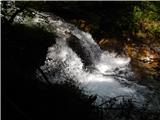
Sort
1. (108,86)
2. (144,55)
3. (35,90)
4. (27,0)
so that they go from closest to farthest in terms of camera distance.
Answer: (35,90) → (27,0) → (108,86) → (144,55)

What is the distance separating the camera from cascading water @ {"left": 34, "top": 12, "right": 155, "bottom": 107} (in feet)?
33.8

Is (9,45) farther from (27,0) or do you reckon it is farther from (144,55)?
(144,55)

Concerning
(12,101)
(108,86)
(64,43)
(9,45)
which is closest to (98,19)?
(64,43)

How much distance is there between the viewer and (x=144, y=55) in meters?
13.0

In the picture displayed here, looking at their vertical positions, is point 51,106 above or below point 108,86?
below

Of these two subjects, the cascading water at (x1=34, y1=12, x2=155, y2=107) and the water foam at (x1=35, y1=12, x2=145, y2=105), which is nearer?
the water foam at (x1=35, y1=12, x2=145, y2=105)

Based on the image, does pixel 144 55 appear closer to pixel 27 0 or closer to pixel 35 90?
pixel 27 0

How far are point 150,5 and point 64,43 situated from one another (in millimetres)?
4818

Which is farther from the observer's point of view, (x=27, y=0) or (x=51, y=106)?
(x=27, y=0)

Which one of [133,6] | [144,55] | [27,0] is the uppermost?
[133,6]

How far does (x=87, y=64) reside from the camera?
11820 mm

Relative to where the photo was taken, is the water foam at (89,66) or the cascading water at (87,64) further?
the cascading water at (87,64)

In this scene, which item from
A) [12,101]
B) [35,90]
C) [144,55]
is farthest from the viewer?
[144,55]

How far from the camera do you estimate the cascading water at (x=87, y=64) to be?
10.3m
